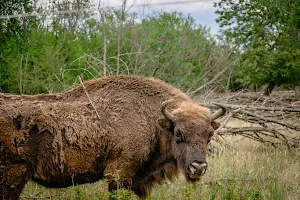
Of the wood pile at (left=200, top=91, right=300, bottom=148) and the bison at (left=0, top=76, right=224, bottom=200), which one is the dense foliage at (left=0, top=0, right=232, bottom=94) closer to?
the wood pile at (left=200, top=91, right=300, bottom=148)

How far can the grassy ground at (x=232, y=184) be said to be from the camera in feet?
23.7

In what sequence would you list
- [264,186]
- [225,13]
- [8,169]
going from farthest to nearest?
1. [225,13]
2. [264,186]
3. [8,169]

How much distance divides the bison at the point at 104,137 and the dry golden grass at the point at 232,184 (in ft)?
1.19

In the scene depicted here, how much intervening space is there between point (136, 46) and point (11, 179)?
7.82 metres

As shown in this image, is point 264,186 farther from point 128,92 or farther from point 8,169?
point 8,169

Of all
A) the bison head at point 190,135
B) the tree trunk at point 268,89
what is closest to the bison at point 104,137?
the bison head at point 190,135

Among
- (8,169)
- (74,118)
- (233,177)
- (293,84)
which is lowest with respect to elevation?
(293,84)

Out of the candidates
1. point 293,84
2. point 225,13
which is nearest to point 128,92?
point 225,13

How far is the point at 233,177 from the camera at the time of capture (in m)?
8.39

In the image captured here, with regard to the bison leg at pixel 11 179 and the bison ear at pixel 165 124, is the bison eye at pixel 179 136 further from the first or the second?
the bison leg at pixel 11 179

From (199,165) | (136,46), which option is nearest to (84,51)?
(136,46)

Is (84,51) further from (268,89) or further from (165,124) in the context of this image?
(165,124)

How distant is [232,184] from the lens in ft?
25.7

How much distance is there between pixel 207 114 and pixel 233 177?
195cm
